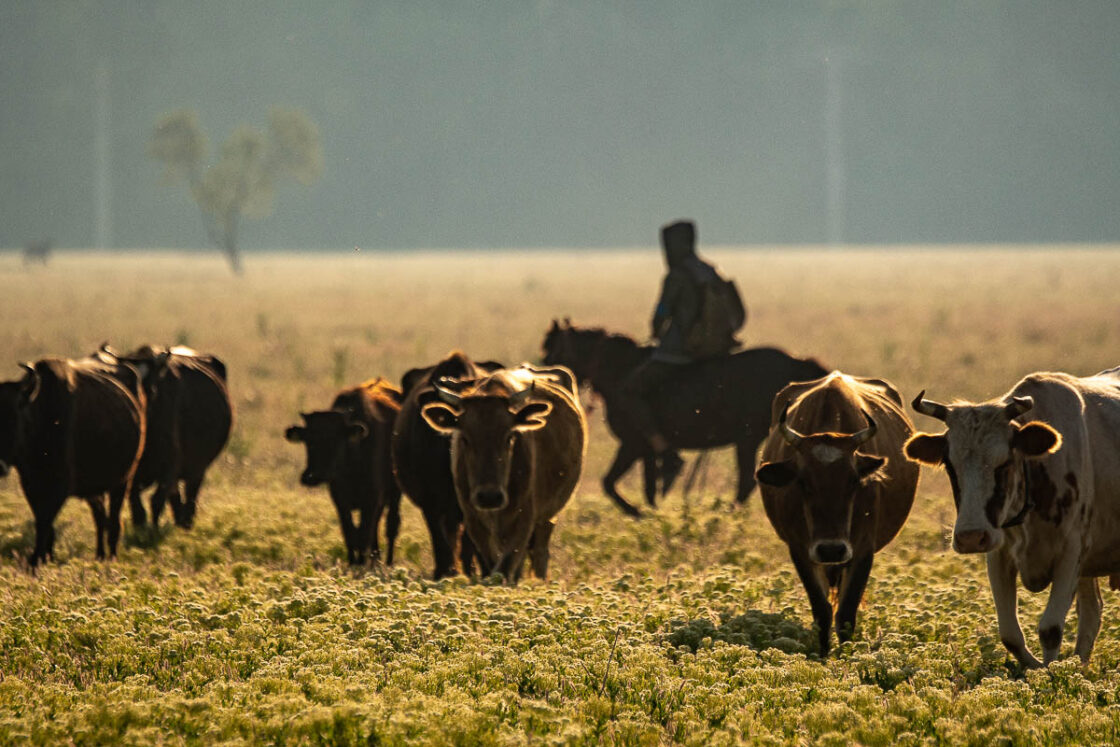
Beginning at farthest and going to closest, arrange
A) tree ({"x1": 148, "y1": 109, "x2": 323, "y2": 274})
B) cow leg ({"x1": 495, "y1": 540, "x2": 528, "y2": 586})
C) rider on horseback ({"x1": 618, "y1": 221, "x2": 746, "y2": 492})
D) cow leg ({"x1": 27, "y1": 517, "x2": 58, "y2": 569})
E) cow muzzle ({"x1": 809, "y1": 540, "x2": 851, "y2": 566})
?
tree ({"x1": 148, "y1": 109, "x2": 323, "y2": 274}) → rider on horseback ({"x1": 618, "y1": 221, "x2": 746, "y2": 492}) → cow leg ({"x1": 27, "y1": 517, "x2": 58, "y2": 569}) → cow leg ({"x1": 495, "y1": 540, "x2": 528, "y2": 586}) → cow muzzle ({"x1": 809, "y1": 540, "x2": 851, "y2": 566})

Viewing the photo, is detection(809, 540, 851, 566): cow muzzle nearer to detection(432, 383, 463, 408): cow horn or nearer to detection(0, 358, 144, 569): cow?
detection(432, 383, 463, 408): cow horn

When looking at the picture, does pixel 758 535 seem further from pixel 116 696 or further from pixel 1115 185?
pixel 1115 185

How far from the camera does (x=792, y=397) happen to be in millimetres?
10594

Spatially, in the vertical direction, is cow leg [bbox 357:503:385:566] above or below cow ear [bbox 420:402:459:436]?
below

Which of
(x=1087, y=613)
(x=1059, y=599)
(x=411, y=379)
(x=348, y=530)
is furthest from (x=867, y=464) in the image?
(x=411, y=379)

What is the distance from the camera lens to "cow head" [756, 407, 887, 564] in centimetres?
877

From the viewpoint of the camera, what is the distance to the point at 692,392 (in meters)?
16.8

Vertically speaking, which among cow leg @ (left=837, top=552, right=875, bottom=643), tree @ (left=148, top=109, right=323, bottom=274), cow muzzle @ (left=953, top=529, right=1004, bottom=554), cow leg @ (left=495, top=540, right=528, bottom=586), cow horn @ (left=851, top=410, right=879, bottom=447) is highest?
tree @ (left=148, top=109, right=323, bottom=274)

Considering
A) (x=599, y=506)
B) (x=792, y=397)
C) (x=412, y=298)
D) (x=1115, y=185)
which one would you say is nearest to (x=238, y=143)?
(x=412, y=298)

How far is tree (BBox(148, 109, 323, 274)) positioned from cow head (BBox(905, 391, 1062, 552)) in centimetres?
8957

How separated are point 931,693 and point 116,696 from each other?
4.20 m

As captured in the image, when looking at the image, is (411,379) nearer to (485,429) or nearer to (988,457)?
(485,429)

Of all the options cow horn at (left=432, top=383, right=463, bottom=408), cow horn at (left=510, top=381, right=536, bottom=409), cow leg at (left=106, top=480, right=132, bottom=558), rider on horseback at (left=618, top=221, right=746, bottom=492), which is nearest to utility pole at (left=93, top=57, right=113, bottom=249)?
rider on horseback at (left=618, top=221, right=746, bottom=492)

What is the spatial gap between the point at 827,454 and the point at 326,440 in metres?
5.75
